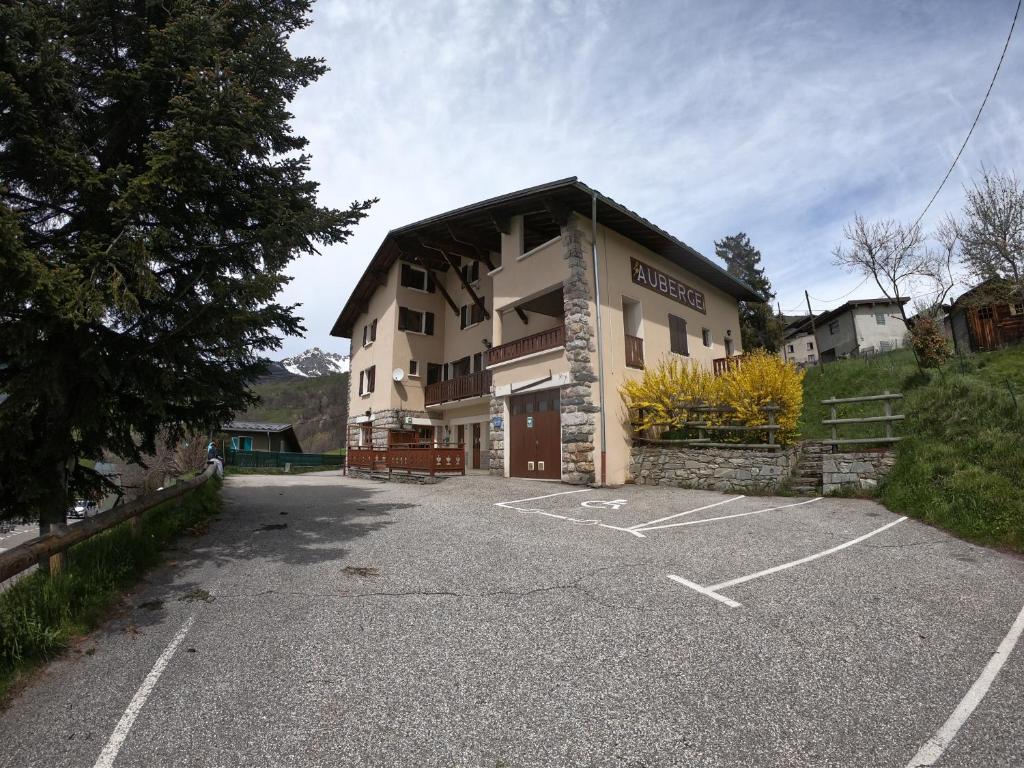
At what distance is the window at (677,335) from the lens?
58.3 ft

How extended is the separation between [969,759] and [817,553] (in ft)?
13.5

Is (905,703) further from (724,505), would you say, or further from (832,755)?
(724,505)

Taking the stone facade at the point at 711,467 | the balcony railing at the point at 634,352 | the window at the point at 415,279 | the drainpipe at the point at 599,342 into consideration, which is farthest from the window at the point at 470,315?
the stone facade at the point at 711,467

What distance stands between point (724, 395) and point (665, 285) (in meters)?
6.60

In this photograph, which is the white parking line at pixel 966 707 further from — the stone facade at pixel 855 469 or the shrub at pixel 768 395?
the shrub at pixel 768 395


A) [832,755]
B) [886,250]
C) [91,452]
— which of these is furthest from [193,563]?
[886,250]

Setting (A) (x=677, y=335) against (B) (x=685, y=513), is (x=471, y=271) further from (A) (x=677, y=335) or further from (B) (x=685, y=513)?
(B) (x=685, y=513)

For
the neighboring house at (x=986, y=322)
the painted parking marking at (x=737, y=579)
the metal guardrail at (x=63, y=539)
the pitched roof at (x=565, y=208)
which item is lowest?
the painted parking marking at (x=737, y=579)

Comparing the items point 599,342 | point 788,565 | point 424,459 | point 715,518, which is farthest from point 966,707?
point 424,459

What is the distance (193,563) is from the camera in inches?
251

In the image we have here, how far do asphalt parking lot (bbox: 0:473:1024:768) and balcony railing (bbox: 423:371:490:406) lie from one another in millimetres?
13543

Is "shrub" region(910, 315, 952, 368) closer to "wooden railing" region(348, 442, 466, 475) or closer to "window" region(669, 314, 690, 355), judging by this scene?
"window" region(669, 314, 690, 355)

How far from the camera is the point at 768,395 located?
12.1 metres

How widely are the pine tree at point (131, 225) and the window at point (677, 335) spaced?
523 inches
